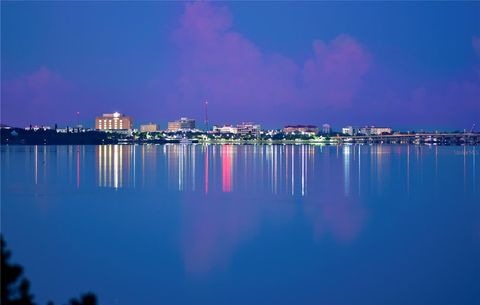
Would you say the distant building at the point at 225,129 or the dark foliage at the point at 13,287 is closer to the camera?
the dark foliage at the point at 13,287

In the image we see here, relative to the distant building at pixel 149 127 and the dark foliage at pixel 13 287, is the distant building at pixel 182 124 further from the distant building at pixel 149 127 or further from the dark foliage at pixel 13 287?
the dark foliage at pixel 13 287

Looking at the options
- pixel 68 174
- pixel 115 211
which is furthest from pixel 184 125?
pixel 115 211

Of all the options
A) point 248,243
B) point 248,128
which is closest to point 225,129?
point 248,128

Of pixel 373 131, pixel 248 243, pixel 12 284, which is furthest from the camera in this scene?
pixel 373 131

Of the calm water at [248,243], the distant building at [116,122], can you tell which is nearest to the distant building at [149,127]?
the distant building at [116,122]

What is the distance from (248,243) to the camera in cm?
1446

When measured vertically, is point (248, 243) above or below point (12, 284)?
below

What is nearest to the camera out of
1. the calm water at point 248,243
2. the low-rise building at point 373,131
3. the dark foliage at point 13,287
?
the dark foliage at point 13,287

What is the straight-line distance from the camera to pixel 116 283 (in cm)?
1088

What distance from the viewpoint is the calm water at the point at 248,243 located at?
10641 millimetres

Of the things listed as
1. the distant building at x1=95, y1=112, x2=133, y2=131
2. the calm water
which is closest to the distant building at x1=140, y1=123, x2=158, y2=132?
the distant building at x1=95, y1=112, x2=133, y2=131

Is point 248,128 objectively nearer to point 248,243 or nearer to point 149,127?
point 149,127

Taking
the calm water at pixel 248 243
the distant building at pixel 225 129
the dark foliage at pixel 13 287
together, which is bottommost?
the calm water at pixel 248 243

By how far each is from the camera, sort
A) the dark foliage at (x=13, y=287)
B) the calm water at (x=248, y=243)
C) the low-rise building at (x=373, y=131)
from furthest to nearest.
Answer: the low-rise building at (x=373, y=131), the calm water at (x=248, y=243), the dark foliage at (x=13, y=287)
